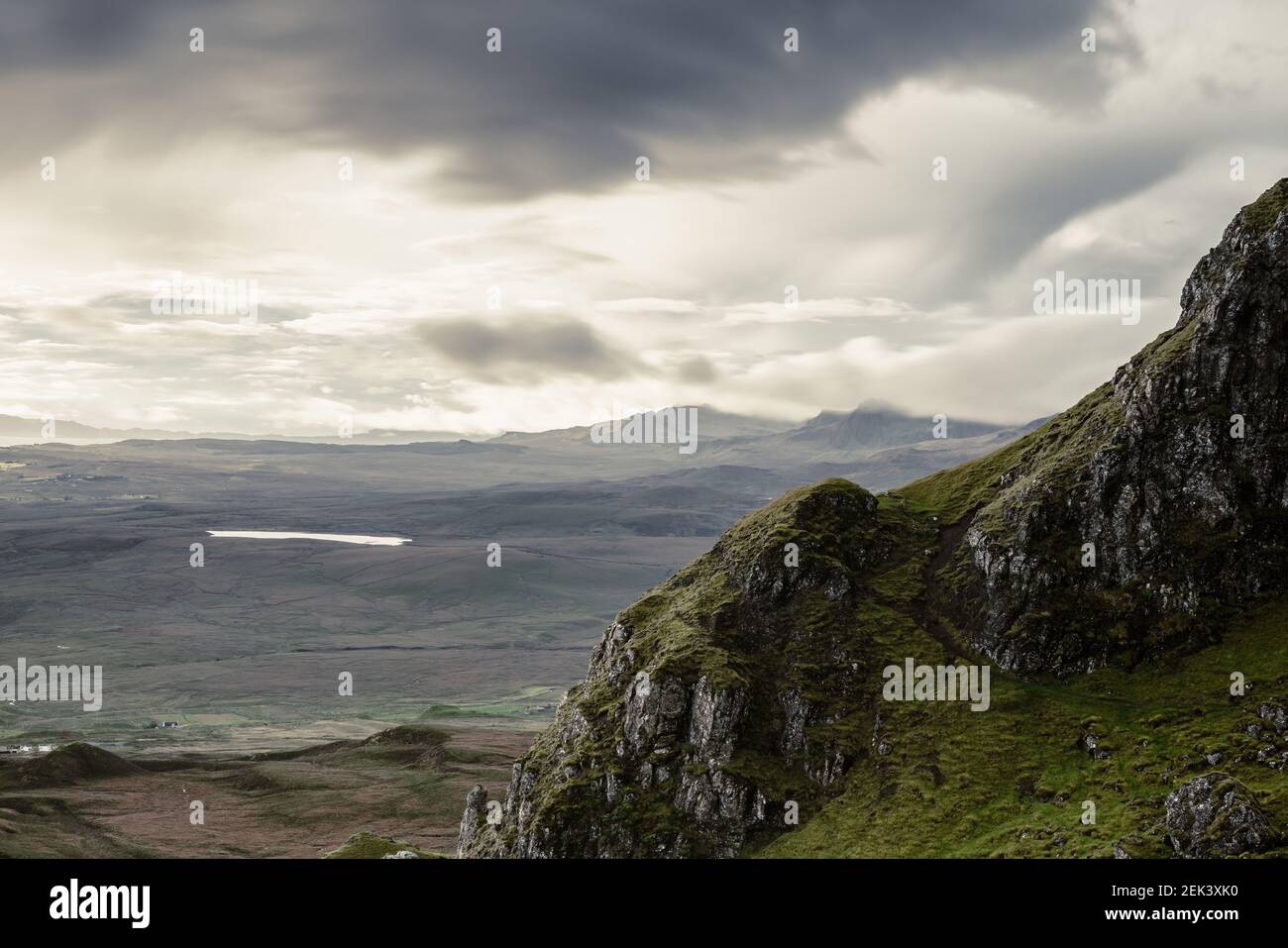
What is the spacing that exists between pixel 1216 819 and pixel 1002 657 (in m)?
35.0

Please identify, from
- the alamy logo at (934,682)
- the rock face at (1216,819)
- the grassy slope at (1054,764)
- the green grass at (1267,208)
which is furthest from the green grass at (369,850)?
the green grass at (1267,208)

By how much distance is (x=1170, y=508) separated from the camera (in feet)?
336

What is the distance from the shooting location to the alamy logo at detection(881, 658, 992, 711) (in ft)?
327

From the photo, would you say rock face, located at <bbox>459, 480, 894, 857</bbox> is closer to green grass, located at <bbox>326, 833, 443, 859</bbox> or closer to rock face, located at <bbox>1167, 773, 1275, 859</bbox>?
green grass, located at <bbox>326, 833, 443, 859</bbox>

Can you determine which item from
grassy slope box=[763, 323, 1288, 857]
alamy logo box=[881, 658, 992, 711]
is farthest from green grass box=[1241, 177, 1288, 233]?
alamy logo box=[881, 658, 992, 711]
